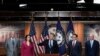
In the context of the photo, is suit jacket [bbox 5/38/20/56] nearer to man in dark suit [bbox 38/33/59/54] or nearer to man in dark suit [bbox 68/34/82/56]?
man in dark suit [bbox 38/33/59/54]

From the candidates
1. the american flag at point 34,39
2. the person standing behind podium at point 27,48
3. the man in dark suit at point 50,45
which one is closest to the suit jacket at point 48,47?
the man in dark suit at point 50,45

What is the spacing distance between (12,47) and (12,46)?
0.03 meters

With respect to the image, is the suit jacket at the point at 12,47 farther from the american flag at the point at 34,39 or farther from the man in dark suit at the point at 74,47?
the man in dark suit at the point at 74,47

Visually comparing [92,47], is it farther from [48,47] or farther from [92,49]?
[48,47]

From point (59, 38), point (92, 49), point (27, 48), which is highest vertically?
point (59, 38)

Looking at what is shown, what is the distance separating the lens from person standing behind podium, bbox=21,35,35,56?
918 centimetres

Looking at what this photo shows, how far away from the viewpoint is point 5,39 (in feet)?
32.7

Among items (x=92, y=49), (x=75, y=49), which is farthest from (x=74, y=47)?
(x=92, y=49)

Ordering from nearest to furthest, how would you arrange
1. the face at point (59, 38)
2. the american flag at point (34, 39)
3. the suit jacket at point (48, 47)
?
the suit jacket at point (48, 47) → the american flag at point (34, 39) → the face at point (59, 38)

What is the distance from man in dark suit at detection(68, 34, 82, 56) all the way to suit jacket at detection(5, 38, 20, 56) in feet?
6.11

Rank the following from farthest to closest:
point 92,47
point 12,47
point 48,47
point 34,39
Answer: point 12,47
point 34,39
point 92,47
point 48,47

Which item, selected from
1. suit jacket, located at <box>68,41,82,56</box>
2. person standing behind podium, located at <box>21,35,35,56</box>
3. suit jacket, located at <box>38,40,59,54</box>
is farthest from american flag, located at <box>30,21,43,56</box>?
suit jacket, located at <box>68,41,82,56</box>

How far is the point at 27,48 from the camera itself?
9203 millimetres

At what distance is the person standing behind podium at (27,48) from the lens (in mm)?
9180
